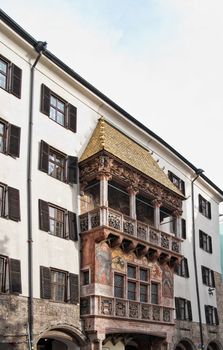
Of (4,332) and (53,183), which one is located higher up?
(53,183)

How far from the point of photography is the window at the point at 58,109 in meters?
25.0

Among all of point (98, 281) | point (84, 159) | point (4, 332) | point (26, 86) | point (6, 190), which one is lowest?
point (4, 332)

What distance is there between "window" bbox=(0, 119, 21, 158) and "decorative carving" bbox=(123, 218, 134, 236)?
6791mm

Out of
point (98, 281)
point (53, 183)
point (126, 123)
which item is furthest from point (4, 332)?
point (126, 123)

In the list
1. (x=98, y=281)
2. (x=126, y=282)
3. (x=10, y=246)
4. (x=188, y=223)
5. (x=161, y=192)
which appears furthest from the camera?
(x=188, y=223)

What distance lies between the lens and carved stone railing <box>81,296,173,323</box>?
23312 millimetres

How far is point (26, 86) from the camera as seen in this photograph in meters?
24.2

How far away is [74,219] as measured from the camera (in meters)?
24.9

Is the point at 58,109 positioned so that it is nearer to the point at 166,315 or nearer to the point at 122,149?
the point at 122,149

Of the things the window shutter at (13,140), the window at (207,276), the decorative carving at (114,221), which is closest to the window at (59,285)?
the decorative carving at (114,221)

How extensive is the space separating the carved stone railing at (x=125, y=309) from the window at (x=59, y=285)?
775 millimetres

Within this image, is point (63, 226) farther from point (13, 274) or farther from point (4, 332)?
point (4, 332)

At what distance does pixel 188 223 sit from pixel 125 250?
11.0 m

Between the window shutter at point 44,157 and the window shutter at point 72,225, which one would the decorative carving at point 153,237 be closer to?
the window shutter at point 72,225
